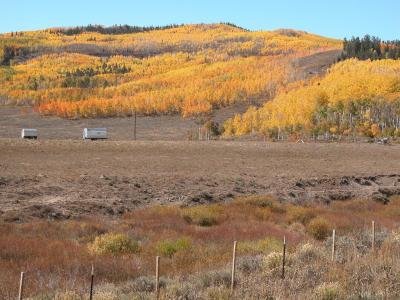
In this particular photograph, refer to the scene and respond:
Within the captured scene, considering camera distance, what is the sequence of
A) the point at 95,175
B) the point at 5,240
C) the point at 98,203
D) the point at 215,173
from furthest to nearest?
the point at 215,173 < the point at 95,175 < the point at 98,203 < the point at 5,240

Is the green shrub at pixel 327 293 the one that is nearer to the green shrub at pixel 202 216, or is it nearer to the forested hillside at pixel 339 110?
the green shrub at pixel 202 216

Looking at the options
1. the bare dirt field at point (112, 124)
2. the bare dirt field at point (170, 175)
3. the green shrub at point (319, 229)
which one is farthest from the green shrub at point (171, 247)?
the bare dirt field at point (112, 124)

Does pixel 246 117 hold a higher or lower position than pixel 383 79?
lower

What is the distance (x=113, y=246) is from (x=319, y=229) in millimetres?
10072

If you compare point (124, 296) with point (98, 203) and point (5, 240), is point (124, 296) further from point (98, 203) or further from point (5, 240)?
point (98, 203)

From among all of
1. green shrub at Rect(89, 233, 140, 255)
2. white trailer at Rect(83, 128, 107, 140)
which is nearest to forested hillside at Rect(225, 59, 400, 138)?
white trailer at Rect(83, 128, 107, 140)

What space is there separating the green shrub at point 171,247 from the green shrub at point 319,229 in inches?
282

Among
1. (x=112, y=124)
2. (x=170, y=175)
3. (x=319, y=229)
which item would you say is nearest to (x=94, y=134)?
(x=170, y=175)

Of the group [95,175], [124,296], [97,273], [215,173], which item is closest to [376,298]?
[124,296]

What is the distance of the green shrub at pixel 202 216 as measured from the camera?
2642cm

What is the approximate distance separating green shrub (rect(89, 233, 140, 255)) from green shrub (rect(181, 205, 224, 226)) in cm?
748

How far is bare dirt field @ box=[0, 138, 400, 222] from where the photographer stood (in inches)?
1196

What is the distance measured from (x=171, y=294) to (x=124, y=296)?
1.01 metres

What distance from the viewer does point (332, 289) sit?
12047 millimetres
